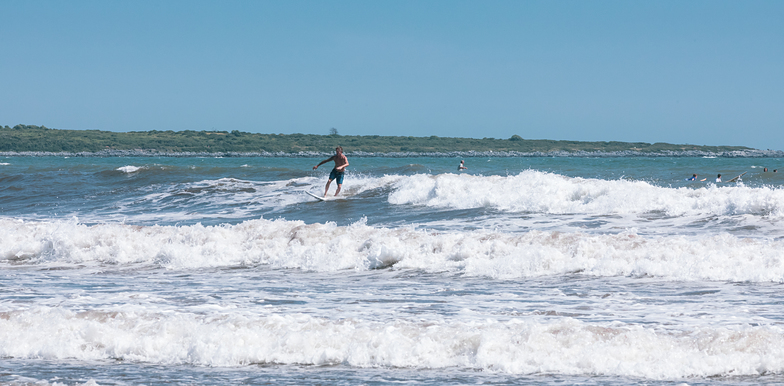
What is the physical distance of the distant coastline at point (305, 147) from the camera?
397ft

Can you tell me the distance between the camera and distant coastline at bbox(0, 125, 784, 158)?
397ft

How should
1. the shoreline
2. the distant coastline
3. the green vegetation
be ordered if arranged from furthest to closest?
the green vegetation
the distant coastline
the shoreline

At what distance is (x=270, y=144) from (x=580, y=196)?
395 feet

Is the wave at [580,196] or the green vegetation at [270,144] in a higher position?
the green vegetation at [270,144]

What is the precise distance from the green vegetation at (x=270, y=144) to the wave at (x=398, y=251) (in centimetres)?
11348

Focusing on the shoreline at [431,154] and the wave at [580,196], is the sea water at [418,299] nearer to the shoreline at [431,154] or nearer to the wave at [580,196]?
the wave at [580,196]

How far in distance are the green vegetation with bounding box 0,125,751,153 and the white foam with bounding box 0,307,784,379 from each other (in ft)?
395

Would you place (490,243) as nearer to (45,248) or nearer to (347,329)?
(347,329)

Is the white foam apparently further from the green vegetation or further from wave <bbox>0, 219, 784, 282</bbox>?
the green vegetation

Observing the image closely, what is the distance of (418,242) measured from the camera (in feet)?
37.9

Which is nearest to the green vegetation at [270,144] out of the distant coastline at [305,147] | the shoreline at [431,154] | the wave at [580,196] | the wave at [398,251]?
the distant coastline at [305,147]

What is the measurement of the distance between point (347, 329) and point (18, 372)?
108 inches

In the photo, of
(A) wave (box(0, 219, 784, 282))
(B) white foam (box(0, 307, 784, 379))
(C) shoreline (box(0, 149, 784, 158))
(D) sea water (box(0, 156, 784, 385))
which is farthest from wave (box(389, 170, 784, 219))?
(C) shoreline (box(0, 149, 784, 158))

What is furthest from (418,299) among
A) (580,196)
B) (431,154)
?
(431,154)
